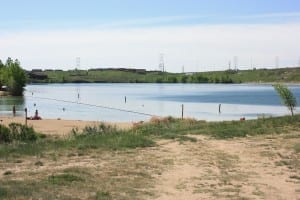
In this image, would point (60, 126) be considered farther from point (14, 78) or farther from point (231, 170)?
point (14, 78)

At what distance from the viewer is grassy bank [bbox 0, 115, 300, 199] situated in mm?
11808

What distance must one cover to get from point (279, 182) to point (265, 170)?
1666 mm

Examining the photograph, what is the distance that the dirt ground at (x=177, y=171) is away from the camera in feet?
39.4

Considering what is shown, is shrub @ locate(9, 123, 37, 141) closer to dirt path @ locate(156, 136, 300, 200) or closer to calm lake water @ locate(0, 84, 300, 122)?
dirt path @ locate(156, 136, 300, 200)

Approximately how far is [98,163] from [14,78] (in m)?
123

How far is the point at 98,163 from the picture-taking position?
51.8ft

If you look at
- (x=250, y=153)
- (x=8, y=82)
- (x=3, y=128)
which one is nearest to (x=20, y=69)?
(x=8, y=82)

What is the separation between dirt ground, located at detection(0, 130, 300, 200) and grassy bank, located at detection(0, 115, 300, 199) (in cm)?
2

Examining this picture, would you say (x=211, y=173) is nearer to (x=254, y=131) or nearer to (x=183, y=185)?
(x=183, y=185)

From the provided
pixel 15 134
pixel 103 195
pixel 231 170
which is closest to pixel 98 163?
pixel 231 170

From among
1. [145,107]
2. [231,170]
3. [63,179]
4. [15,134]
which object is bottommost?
[145,107]

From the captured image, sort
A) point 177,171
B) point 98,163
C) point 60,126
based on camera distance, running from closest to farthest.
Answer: point 177,171 < point 98,163 < point 60,126

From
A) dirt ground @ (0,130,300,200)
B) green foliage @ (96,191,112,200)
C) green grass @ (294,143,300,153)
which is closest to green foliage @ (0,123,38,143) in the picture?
dirt ground @ (0,130,300,200)

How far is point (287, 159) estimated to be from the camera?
55.0 ft
